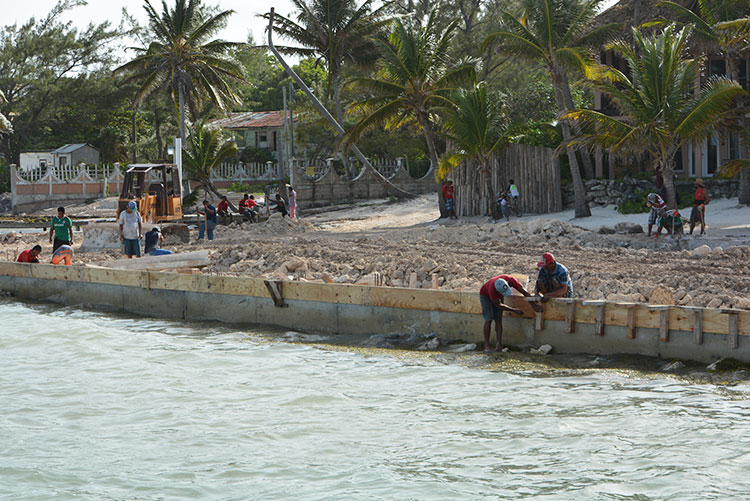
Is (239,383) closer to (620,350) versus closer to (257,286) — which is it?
(257,286)

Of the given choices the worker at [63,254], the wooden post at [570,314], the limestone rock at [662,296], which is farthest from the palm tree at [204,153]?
the limestone rock at [662,296]

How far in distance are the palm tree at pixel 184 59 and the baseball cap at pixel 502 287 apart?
31.9m

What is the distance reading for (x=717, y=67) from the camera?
30594 mm

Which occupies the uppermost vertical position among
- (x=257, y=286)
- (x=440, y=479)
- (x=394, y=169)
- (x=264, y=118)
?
(x=264, y=118)

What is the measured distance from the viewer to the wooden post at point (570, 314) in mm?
11836

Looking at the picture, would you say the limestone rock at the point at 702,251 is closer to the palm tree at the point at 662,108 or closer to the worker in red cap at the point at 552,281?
the palm tree at the point at 662,108

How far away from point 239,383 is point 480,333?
3.56 metres

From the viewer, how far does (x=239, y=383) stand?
39.4 feet

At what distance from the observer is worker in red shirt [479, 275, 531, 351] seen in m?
11.8

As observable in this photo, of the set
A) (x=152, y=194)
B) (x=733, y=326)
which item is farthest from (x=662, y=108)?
(x=152, y=194)

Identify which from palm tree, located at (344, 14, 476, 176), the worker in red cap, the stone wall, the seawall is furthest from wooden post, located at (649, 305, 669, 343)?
palm tree, located at (344, 14, 476, 176)

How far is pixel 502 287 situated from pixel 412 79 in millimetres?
18257

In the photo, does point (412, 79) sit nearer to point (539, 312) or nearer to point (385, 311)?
point (385, 311)

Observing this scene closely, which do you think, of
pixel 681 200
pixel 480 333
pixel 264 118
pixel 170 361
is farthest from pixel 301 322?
pixel 264 118
